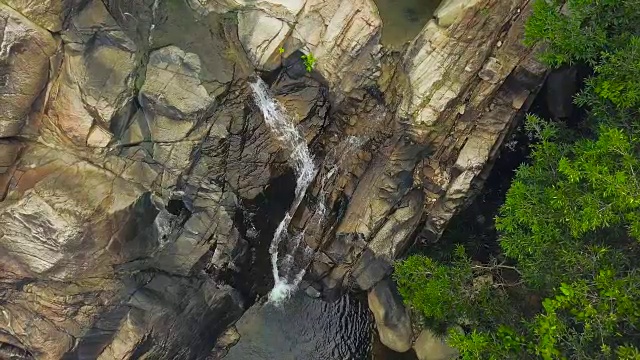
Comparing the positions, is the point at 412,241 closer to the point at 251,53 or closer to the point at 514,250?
the point at 514,250

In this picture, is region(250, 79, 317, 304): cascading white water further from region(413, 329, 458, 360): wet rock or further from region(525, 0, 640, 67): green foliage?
region(525, 0, 640, 67): green foliage

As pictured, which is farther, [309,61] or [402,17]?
[402,17]

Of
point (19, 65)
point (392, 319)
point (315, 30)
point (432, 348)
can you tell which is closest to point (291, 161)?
point (315, 30)

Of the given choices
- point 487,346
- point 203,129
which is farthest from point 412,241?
point 203,129

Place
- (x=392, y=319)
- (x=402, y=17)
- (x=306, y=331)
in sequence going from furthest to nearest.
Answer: (x=306, y=331) < (x=392, y=319) < (x=402, y=17)

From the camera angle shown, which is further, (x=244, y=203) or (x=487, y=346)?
(x=244, y=203)

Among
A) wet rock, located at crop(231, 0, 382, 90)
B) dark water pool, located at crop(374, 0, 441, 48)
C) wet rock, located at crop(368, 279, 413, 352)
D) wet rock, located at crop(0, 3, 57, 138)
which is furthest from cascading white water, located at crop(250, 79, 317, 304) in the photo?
wet rock, located at crop(0, 3, 57, 138)

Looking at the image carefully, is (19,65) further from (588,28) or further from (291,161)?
(588,28)
